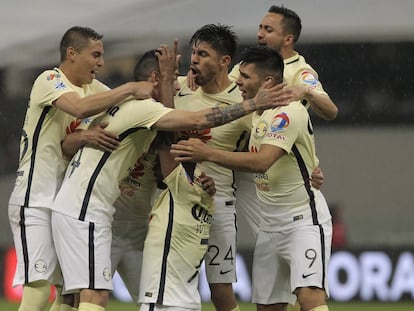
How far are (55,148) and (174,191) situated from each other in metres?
0.94

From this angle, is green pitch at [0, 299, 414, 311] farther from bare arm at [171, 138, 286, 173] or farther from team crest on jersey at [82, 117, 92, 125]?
bare arm at [171, 138, 286, 173]

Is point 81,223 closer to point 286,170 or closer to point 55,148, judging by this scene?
point 55,148

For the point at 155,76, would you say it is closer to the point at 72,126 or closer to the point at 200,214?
the point at 72,126

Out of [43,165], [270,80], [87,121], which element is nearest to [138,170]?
[87,121]

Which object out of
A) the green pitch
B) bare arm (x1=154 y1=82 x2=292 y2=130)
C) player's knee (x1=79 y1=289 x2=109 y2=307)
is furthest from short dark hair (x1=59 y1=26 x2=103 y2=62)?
the green pitch

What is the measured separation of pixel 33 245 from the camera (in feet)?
26.2

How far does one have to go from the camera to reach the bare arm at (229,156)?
7.36m

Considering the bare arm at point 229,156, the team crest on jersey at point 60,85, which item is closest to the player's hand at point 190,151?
the bare arm at point 229,156

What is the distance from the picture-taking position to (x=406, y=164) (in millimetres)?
15125

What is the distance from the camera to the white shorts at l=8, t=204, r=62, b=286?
26.2ft

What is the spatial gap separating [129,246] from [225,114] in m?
1.38

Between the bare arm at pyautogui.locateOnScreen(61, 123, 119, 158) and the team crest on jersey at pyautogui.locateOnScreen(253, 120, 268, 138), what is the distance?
859 millimetres

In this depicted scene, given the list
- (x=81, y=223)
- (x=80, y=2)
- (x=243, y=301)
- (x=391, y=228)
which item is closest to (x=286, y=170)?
(x=81, y=223)

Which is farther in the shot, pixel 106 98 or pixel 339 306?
pixel 339 306
